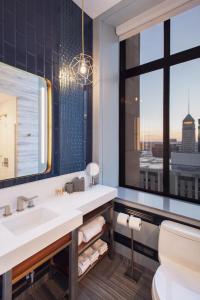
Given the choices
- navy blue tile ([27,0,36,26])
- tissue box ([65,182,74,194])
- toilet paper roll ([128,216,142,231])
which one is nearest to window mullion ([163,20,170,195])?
toilet paper roll ([128,216,142,231])

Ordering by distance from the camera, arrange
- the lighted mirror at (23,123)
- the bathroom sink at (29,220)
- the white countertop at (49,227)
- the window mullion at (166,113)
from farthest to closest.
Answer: the window mullion at (166,113)
the lighted mirror at (23,123)
the bathroom sink at (29,220)
the white countertop at (49,227)

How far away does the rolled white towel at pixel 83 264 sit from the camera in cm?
157

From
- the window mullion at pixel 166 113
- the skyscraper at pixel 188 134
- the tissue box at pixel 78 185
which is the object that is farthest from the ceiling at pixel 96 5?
the tissue box at pixel 78 185

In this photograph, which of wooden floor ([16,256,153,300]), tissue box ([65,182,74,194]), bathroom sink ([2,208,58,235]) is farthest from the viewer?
tissue box ([65,182,74,194])

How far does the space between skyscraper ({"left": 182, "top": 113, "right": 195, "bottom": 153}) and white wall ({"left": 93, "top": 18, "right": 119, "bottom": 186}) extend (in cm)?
88

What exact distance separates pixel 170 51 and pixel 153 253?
2.31m

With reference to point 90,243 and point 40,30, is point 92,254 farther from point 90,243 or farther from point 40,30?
point 40,30

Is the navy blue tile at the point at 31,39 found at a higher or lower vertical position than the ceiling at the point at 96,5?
lower

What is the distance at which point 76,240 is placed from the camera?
138cm

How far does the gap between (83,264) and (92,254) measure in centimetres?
16

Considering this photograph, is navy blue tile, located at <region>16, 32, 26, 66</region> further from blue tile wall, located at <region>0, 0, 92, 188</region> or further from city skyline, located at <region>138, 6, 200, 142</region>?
city skyline, located at <region>138, 6, 200, 142</region>

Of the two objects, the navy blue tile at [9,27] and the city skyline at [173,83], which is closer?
the navy blue tile at [9,27]

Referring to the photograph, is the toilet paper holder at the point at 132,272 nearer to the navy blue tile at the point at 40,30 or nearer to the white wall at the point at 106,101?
the white wall at the point at 106,101

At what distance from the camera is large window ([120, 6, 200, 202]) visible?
193cm
